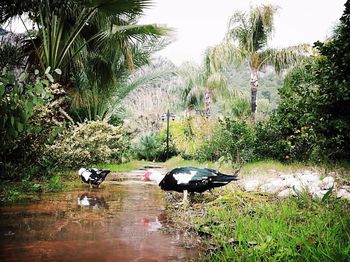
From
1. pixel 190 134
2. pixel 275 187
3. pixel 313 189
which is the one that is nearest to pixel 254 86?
pixel 190 134

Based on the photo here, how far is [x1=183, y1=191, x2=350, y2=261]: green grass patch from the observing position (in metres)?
2.08

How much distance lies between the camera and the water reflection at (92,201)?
4116 millimetres

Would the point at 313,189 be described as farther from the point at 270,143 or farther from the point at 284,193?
the point at 270,143

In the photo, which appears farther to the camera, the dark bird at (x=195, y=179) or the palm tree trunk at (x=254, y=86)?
the palm tree trunk at (x=254, y=86)

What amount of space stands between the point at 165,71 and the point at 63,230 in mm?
11446

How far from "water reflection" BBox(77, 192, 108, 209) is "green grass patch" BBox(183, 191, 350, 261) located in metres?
1.14

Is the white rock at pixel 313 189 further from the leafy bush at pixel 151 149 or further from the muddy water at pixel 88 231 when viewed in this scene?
the leafy bush at pixel 151 149

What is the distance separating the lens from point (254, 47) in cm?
1778

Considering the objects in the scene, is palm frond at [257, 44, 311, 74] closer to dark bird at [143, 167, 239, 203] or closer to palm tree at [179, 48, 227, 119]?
palm tree at [179, 48, 227, 119]

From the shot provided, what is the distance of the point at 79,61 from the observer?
884 centimetres

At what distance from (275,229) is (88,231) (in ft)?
4.76

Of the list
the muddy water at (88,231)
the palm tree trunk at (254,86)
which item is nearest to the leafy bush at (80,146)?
the muddy water at (88,231)

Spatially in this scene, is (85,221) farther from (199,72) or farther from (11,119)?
(199,72)

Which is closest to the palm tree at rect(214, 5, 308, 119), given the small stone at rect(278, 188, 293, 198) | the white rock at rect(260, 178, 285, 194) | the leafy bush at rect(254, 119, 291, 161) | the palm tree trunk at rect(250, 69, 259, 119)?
the palm tree trunk at rect(250, 69, 259, 119)
